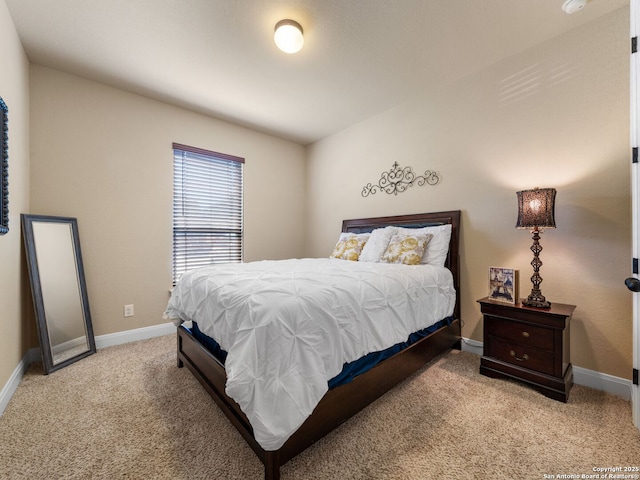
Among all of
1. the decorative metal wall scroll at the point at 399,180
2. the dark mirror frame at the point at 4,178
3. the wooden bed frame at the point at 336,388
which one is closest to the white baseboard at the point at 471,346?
the wooden bed frame at the point at 336,388

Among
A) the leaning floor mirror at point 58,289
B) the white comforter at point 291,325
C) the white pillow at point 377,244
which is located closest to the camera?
the white comforter at point 291,325

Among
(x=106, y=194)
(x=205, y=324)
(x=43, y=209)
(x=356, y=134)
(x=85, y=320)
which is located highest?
(x=356, y=134)

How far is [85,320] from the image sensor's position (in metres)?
2.55

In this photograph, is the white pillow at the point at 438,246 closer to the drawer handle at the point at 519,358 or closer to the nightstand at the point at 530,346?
the nightstand at the point at 530,346

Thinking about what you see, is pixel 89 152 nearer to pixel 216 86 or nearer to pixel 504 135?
pixel 216 86

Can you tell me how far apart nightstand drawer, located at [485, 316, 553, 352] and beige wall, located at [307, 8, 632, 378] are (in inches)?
17.4

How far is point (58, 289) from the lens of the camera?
7.88 ft

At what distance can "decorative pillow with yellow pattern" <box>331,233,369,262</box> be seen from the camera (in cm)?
308

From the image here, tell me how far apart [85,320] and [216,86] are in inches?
103

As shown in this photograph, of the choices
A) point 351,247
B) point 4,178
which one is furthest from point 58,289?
point 351,247

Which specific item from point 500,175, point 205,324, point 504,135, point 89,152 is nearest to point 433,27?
point 504,135

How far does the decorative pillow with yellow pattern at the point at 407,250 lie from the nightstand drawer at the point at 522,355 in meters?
0.88

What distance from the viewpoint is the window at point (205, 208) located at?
327 cm

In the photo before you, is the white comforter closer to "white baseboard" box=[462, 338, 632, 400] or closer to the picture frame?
the picture frame
